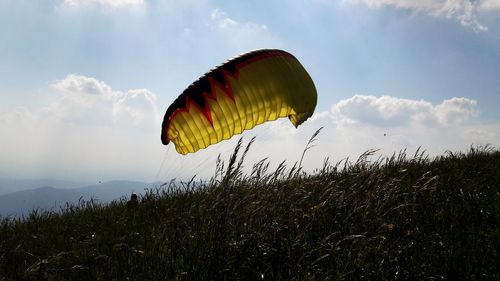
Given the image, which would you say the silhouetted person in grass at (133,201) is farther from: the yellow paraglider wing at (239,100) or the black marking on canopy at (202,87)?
the black marking on canopy at (202,87)

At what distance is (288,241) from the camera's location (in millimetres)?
4391

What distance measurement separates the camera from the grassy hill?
3.97 meters

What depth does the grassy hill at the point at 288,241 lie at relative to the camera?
3973mm

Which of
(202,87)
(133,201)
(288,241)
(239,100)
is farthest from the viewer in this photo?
(239,100)

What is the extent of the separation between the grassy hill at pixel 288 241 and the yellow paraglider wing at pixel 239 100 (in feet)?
9.85

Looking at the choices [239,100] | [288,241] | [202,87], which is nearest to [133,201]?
[202,87]

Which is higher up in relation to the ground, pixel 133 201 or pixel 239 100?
pixel 239 100

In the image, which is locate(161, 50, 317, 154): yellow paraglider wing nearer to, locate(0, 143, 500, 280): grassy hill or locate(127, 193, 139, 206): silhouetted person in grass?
locate(127, 193, 139, 206): silhouetted person in grass

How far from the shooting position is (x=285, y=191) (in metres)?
5.20

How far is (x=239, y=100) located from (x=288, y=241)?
519 cm

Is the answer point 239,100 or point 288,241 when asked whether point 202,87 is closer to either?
point 239,100

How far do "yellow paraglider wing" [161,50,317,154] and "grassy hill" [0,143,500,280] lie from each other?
300cm

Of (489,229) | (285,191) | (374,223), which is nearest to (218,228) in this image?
(285,191)

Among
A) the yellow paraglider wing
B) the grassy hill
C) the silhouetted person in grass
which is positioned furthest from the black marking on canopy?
the grassy hill
